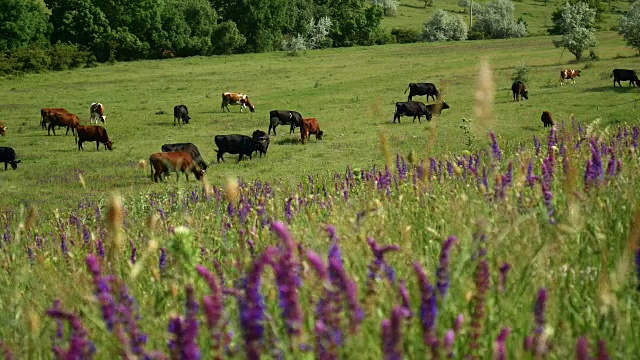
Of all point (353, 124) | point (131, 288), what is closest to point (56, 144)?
point (353, 124)

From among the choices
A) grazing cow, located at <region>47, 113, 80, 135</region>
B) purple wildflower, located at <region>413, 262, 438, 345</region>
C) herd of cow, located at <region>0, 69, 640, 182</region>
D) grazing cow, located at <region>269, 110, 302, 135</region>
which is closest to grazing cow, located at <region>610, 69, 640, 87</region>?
herd of cow, located at <region>0, 69, 640, 182</region>

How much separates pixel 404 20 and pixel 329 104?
70764mm

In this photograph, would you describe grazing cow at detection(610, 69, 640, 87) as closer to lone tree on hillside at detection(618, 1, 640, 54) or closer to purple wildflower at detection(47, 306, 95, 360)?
lone tree on hillside at detection(618, 1, 640, 54)

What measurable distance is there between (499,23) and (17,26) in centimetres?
5228

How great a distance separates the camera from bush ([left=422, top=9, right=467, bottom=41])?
3268 inches

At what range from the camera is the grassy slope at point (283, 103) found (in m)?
22.2

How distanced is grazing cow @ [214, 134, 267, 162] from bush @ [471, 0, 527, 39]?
66594 mm

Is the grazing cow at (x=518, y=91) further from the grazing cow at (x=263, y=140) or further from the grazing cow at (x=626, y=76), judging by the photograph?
the grazing cow at (x=263, y=140)

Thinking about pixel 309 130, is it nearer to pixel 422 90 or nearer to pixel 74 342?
pixel 422 90

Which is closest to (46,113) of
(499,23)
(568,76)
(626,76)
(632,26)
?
(568,76)

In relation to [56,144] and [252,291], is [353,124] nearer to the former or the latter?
[56,144]

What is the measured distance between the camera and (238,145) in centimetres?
2425

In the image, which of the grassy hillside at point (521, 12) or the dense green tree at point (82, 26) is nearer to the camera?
the dense green tree at point (82, 26)

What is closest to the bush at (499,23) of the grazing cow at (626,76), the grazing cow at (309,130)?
the grazing cow at (626,76)
